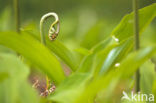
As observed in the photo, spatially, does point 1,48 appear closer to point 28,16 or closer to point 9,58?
point 9,58

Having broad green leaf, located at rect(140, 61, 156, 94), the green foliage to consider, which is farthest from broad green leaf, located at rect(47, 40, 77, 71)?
broad green leaf, located at rect(140, 61, 156, 94)

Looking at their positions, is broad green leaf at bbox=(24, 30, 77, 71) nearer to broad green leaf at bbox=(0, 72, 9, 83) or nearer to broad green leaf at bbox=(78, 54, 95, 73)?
broad green leaf at bbox=(78, 54, 95, 73)

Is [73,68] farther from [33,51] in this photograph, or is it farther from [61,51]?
[33,51]

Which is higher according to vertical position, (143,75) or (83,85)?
(143,75)

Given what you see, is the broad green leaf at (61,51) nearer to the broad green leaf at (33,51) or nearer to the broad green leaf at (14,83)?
the broad green leaf at (33,51)

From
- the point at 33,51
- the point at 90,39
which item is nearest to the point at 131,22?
the point at 33,51

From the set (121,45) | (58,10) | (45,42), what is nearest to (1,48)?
(45,42)

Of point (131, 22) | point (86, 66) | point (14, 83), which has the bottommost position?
point (14, 83)
